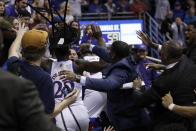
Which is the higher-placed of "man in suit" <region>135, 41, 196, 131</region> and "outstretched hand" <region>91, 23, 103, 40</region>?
"outstretched hand" <region>91, 23, 103, 40</region>

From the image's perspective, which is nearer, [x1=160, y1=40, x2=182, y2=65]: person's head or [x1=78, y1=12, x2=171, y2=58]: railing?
[x1=160, y1=40, x2=182, y2=65]: person's head

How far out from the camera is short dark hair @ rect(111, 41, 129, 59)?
15.8 feet

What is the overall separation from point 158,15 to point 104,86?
38.3ft

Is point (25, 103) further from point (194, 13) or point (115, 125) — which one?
point (194, 13)

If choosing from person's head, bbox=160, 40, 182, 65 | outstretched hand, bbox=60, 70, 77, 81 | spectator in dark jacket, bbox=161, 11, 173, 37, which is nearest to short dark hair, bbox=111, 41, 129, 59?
person's head, bbox=160, 40, 182, 65

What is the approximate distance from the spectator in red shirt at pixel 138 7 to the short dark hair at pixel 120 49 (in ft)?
33.3

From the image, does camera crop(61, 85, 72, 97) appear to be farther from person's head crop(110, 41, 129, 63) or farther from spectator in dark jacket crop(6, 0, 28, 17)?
spectator in dark jacket crop(6, 0, 28, 17)

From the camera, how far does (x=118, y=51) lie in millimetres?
4840

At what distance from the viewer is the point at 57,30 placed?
505 cm

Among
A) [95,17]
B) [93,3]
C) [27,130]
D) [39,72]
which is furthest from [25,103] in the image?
Answer: [93,3]

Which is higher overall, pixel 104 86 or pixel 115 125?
pixel 104 86

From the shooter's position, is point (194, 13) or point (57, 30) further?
point (194, 13)

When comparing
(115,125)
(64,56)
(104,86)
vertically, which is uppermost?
(64,56)

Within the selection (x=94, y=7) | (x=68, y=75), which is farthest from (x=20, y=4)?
(x=94, y=7)
